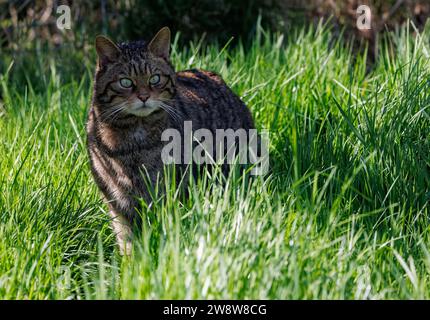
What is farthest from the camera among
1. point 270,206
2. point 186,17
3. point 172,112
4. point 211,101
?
point 186,17

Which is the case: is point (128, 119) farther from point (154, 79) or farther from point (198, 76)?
point (198, 76)


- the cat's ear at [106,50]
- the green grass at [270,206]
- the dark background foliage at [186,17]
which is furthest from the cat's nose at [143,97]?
the dark background foliage at [186,17]

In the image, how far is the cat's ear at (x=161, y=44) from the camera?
316cm

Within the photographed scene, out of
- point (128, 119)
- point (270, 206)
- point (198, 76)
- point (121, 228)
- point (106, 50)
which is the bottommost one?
point (121, 228)

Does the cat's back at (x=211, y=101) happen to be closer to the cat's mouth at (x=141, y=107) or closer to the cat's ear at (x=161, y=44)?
the cat's ear at (x=161, y=44)

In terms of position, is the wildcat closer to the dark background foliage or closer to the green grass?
the green grass

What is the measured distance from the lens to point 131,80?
306cm

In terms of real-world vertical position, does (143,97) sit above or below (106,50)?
below

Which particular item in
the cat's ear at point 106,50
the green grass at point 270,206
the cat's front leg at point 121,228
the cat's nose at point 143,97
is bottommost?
the cat's front leg at point 121,228

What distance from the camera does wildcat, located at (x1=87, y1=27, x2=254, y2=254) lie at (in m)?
3.06

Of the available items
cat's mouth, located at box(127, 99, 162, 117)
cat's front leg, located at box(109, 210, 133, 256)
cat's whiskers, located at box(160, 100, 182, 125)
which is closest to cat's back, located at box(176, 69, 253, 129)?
cat's whiskers, located at box(160, 100, 182, 125)

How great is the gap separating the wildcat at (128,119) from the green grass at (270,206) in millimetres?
116

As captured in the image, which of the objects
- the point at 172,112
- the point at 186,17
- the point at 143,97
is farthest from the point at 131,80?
the point at 186,17

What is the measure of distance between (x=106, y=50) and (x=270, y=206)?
101 cm
